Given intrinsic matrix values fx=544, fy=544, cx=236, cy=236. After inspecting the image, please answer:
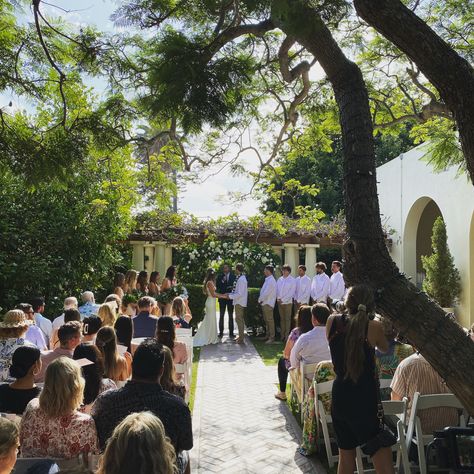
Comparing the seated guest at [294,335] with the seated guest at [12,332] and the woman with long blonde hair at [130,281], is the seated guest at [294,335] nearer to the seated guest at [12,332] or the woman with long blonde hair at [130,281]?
the seated guest at [12,332]

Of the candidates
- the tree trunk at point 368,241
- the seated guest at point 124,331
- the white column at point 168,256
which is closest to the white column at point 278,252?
the white column at point 168,256

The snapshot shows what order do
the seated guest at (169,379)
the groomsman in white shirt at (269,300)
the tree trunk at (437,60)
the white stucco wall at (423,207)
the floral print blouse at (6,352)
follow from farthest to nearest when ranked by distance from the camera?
the white stucco wall at (423,207)
the groomsman in white shirt at (269,300)
the floral print blouse at (6,352)
the seated guest at (169,379)
the tree trunk at (437,60)

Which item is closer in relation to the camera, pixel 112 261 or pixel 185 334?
pixel 185 334

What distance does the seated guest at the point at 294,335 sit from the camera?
7.11 meters

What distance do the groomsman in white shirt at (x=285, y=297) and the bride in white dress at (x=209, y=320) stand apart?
168 cm

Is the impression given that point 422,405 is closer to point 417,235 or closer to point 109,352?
point 109,352

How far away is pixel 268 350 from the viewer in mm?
12609

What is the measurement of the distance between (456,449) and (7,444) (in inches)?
106

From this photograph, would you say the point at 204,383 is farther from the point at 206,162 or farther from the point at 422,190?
the point at 422,190

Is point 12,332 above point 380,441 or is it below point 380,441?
above

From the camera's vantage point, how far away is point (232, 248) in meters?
15.9

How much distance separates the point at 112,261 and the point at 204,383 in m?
5.39

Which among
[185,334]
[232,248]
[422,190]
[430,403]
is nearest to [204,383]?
[185,334]

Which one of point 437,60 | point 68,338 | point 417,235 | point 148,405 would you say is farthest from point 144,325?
point 417,235
